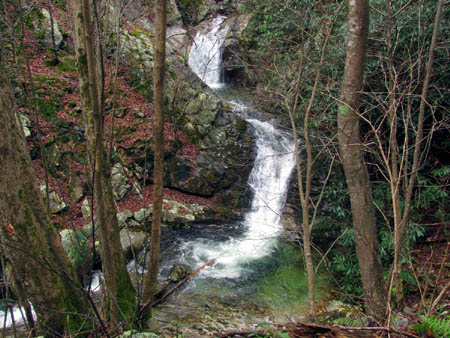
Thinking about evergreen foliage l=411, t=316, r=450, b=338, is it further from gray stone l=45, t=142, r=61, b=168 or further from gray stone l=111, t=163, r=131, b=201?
gray stone l=45, t=142, r=61, b=168

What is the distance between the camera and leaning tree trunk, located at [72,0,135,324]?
8.43 ft

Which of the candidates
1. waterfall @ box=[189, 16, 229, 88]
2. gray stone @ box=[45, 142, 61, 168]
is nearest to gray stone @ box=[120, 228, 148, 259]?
gray stone @ box=[45, 142, 61, 168]

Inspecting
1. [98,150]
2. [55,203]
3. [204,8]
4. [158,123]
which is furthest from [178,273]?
[204,8]

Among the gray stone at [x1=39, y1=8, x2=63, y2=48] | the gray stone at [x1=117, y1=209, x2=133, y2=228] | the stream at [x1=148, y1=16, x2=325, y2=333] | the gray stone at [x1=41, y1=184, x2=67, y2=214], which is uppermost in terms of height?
the gray stone at [x1=39, y1=8, x2=63, y2=48]

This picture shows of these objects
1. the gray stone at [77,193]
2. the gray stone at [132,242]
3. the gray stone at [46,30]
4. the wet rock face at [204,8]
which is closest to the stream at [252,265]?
the gray stone at [132,242]

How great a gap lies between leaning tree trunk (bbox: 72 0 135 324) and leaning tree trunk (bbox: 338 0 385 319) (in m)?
2.62

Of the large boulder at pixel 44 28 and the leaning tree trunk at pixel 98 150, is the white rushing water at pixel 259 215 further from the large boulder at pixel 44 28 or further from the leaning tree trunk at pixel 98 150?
the large boulder at pixel 44 28

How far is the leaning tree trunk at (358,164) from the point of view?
3475 mm

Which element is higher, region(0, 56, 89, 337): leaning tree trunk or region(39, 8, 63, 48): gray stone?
region(39, 8, 63, 48): gray stone

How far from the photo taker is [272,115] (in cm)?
1081

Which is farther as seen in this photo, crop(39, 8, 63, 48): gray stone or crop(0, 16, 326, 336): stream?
crop(39, 8, 63, 48): gray stone

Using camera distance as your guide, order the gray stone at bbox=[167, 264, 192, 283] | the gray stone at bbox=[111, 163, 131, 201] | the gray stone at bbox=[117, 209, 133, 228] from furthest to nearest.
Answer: the gray stone at bbox=[111, 163, 131, 201] < the gray stone at bbox=[117, 209, 133, 228] < the gray stone at bbox=[167, 264, 192, 283]

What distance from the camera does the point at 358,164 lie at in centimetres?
356

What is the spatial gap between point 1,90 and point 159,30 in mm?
1670
